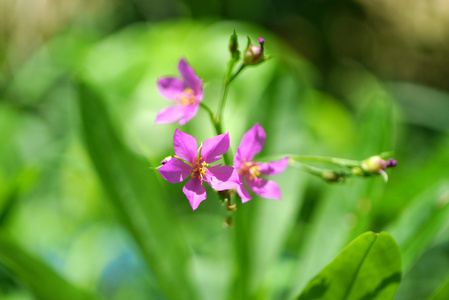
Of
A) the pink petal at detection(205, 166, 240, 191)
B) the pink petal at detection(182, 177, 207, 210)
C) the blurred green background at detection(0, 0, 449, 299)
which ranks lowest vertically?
the blurred green background at detection(0, 0, 449, 299)

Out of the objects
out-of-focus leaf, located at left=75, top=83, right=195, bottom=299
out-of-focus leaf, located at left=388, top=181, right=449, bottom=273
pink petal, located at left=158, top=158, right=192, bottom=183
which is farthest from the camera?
out-of-focus leaf, located at left=75, top=83, right=195, bottom=299

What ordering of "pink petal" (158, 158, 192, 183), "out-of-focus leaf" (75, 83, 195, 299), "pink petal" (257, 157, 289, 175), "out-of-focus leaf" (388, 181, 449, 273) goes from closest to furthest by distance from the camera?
"pink petal" (158, 158, 192, 183), "pink petal" (257, 157, 289, 175), "out-of-focus leaf" (388, 181, 449, 273), "out-of-focus leaf" (75, 83, 195, 299)

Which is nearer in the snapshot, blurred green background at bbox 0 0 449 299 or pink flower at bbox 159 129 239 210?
pink flower at bbox 159 129 239 210

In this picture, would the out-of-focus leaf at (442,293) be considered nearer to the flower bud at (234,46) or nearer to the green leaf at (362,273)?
the green leaf at (362,273)

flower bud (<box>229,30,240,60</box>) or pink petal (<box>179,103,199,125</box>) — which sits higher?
flower bud (<box>229,30,240,60</box>)

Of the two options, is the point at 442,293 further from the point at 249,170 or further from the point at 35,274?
the point at 35,274

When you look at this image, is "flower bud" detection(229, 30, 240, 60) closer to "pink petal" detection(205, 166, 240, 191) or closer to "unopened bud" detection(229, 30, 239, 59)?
"unopened bud" detection(229, 30, 239, 59)

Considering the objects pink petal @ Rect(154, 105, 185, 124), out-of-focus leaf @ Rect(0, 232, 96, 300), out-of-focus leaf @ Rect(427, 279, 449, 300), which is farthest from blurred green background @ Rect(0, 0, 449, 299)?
pink petal @ Rect(154, 105, 185, 124)

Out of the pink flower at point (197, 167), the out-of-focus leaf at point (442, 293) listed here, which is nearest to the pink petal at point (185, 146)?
the pink flower at point (197, 167)
